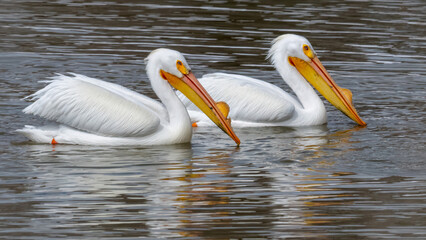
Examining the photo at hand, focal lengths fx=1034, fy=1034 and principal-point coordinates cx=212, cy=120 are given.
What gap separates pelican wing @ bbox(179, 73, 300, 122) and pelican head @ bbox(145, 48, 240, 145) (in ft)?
3.03

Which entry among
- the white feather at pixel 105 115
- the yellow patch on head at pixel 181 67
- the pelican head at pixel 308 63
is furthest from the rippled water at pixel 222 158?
the yellow patch on head at pixel 181 67

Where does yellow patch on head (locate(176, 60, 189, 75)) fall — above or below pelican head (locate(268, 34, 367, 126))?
above

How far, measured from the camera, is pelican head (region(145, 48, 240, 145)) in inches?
303

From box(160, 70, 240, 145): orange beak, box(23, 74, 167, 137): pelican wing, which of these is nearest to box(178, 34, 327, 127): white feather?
box(160, 70, 240, 145): orange beak

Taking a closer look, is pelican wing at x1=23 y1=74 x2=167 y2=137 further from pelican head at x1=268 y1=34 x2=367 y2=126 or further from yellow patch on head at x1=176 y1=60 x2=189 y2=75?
pelican head at x1=268 y1=34 x2=367 y2=126

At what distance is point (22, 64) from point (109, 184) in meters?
4.57

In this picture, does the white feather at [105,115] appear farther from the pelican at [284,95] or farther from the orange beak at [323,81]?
the orange beak at [323,81]

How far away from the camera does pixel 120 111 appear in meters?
7.52

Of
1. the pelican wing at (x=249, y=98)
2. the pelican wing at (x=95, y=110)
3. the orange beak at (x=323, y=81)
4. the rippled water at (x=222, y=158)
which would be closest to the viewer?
the rippled water at (x=222, y=158)

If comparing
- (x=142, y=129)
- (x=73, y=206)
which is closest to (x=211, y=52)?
(x=142, y=129)

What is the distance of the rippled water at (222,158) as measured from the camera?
17.6 feet

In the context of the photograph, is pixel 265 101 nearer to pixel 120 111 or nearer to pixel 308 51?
pixel 308 51

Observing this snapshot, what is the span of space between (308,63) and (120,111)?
226cm

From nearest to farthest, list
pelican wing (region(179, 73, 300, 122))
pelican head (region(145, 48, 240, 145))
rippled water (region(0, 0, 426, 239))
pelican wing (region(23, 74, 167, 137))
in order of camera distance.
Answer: rippled water (region(0, 0, 426, 239)), pelican wing (region(23, 74, 167, 137)), pelican head (region(145, 48, 240, 145)), pelican wing (region(179, 73, 300, 122))
